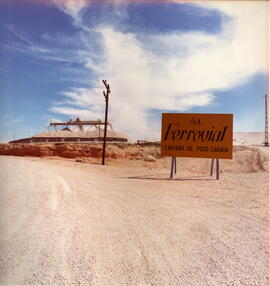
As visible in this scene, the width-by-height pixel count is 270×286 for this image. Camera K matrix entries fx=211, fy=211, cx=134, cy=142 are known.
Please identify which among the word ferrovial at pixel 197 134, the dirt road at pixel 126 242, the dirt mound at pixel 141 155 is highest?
the word ferrovial at pixel 197 134

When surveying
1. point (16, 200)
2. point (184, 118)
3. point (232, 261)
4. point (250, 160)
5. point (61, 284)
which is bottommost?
point (61, 284)

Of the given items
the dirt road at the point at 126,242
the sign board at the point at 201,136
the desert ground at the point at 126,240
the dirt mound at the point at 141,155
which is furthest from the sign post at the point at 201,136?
the dirt mound at the point at 141,155

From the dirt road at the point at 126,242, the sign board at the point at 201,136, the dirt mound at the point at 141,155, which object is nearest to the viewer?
the dirt road at the point at 126,242

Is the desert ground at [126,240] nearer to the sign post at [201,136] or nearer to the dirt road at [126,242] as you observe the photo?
the dirt road at [126,242]

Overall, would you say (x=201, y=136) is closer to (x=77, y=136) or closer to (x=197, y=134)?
(x=197, y=134)

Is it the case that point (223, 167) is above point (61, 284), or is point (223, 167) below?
above

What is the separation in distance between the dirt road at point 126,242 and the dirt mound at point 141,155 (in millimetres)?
12506

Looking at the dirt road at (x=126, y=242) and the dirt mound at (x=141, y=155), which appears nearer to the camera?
the dirt road at (x=126, y=242)

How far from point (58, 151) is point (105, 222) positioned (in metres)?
21.4

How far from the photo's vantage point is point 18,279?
2.26 m

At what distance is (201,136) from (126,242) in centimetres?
786

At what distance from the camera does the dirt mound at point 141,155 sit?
17.0 meters

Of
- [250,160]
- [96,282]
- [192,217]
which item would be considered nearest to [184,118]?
[192,217]

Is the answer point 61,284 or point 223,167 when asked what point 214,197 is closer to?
point 61,284
